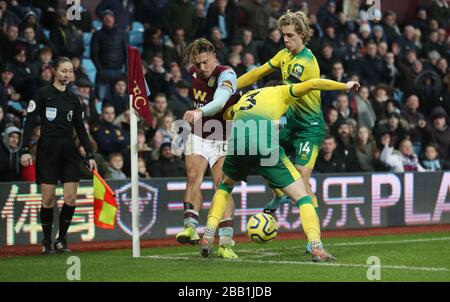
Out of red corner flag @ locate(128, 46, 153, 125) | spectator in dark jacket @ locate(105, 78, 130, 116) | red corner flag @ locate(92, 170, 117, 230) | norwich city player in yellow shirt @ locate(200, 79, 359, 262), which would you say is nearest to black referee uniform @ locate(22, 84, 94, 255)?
red corner flag @ locate(92, 170, 117, 230)

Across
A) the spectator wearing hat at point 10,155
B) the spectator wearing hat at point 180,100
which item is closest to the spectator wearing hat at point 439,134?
the spectator wearing hat at point 180,100

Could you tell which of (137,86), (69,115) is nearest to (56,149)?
(69,115)

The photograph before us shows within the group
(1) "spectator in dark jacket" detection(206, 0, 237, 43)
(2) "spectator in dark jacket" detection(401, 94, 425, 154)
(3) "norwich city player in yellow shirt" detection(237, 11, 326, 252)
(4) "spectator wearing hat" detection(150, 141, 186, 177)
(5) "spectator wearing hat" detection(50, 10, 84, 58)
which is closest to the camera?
(3) "norwich city player in yellow shirt" detection(237, 11, 326, 252)

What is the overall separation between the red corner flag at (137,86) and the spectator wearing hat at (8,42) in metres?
5.69

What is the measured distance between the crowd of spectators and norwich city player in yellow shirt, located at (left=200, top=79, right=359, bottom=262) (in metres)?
5.01

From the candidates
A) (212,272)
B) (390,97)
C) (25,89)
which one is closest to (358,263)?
(212,272)

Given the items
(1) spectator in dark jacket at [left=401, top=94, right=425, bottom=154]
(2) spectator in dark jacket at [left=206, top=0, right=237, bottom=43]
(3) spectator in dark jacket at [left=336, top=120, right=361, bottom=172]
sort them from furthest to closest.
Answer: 1. (2) spectator in dark jacket at [left=206, top=0, right=237, bottom=43]
2. (1) spectator in dark jacket at [left=401, top=94, right=425, bottom=154]
3. (3) spectator in dark jacket at [left=336, top=120, right=361, bottom=172]

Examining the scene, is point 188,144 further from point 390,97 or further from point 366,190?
Answer: point 390,97

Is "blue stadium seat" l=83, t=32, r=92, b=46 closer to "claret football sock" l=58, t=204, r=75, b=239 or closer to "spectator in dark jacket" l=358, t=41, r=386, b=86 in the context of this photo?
"spectator in dark jacket" l=358, t=41, r=386, b=86

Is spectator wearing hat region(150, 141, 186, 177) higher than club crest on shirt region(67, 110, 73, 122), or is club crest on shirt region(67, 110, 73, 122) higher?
club crest on shirt region(67, 110, 73, 122)

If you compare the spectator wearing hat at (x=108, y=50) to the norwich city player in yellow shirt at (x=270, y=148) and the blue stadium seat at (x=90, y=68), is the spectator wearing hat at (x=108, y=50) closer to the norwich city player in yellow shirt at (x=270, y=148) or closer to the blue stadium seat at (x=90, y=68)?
the blue stadium seat at (x=90, y=68)

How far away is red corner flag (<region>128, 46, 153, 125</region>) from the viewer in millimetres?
11539

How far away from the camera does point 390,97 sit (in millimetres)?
20469

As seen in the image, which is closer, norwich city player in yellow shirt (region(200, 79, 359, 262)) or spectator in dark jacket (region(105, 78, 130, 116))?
norwich city player in yellow shirt (region(200, 79, 359, 262))
